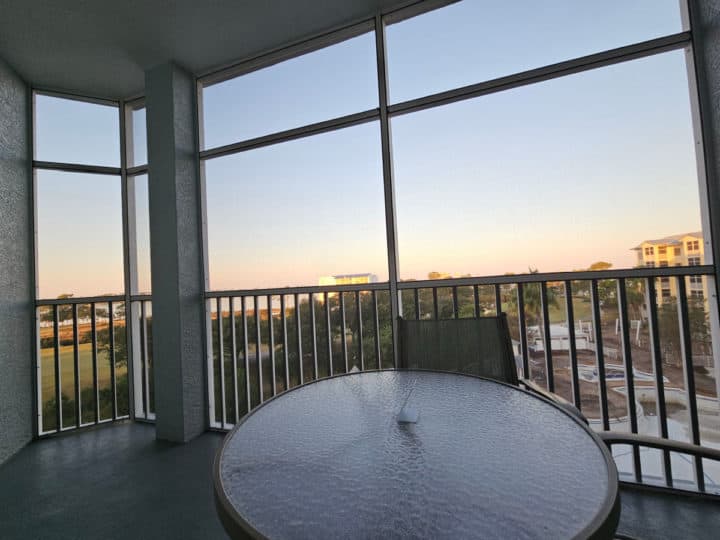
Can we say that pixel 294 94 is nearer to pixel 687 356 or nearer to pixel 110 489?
pixel 110 489

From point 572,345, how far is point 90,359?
448cm

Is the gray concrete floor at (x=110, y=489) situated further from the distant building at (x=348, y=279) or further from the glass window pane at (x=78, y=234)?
the distant building at (x=348, y=279)

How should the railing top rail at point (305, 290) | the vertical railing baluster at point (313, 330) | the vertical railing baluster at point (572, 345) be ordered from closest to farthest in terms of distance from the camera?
1. the vertical railing baluster at point (572, 345)
2. the railing top rail at point (305, 290)
3. the vertical railing baluster at point (313, 330)

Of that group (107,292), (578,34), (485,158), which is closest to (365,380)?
(485,158)

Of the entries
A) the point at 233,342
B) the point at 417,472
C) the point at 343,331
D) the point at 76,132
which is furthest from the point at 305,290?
the point at 76,132

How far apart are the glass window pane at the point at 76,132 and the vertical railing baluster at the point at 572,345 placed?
14.6ft

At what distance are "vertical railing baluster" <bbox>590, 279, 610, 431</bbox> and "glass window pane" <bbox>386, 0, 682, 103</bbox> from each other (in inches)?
62.3

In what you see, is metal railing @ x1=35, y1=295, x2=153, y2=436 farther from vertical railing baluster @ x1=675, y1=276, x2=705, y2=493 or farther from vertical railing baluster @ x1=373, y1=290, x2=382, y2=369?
vertical railing baluster @ x1=675, y1=276, x2=705, y2=493

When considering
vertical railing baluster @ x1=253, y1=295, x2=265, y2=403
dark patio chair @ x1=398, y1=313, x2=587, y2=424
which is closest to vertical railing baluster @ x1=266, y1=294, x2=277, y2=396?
vertical railing baluster @ x1=253, y1=295, x2=265, y2=403

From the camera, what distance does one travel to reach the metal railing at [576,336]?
6.83ft

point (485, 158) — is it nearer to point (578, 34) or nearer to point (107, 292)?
point (578, 34)

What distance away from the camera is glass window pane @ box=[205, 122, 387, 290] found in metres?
2.94

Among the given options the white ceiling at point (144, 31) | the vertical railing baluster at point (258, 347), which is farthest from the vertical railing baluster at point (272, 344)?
the white ceiling at point (144, 31)

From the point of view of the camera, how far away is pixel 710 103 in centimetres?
200
